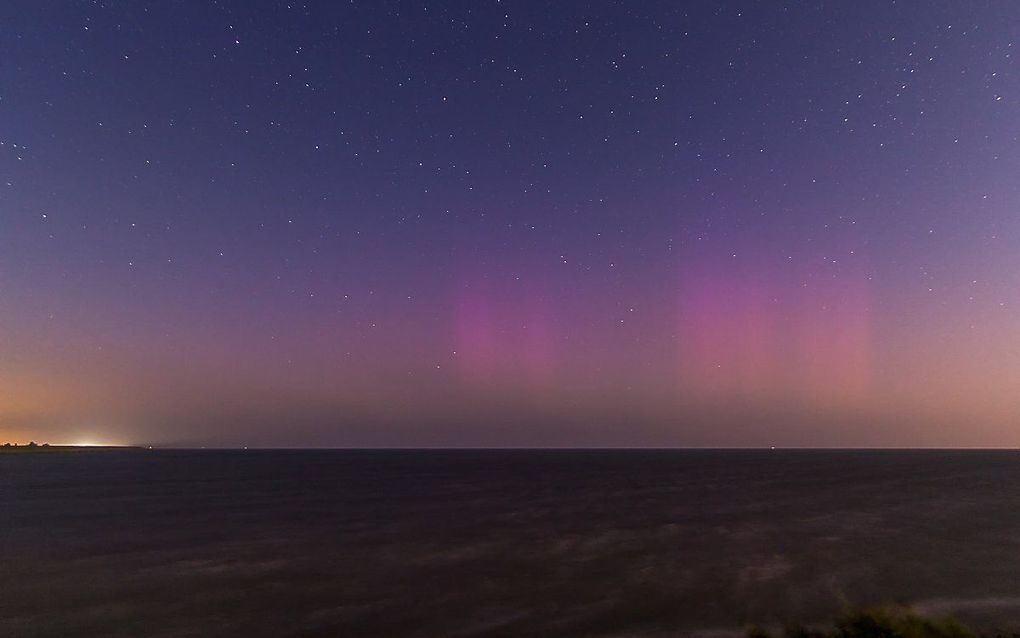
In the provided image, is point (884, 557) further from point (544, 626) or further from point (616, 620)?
point (544, 626)

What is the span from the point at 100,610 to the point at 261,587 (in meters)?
6.06

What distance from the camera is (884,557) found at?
36.2 metres

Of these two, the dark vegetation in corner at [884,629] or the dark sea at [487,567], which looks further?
the dark sea at [487,567]

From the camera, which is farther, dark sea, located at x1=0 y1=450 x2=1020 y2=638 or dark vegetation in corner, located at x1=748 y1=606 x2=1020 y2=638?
dark sea, located at x1=0 y1=450 x2=1020 y2=638

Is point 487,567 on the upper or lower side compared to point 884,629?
lower

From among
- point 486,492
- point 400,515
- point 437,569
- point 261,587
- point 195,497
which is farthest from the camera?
point 486,492

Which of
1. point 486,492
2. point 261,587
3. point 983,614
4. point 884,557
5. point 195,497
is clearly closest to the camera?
point 983,614

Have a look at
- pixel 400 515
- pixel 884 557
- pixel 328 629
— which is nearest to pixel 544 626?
pixel 328 629

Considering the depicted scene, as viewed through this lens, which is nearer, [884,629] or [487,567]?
[884,629]

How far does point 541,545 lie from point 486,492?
45420 mm

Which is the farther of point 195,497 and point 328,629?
point 195,497

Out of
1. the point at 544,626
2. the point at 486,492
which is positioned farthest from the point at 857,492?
the point at 544,626

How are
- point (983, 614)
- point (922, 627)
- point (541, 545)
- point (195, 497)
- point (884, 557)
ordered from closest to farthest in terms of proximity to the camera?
point (922, 627)
point (983, 614)
point (884, 557)
point (541, 545)
point (195, 497)

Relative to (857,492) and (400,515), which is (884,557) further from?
(857,492)
